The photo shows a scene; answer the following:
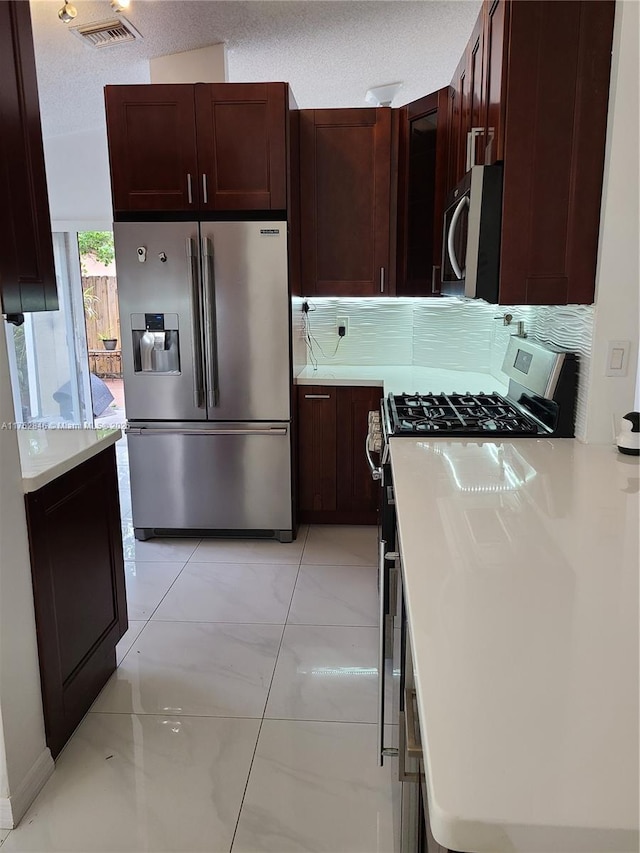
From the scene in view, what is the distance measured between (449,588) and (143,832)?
119 centimetres

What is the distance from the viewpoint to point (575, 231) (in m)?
1.90

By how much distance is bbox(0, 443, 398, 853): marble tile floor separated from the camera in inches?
63.8

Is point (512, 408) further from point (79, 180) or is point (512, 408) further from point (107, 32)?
point (79, 180)

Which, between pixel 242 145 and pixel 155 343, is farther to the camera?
pixel 155 343

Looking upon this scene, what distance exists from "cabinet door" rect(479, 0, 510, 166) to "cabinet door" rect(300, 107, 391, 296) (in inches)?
56.6

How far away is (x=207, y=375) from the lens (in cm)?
328

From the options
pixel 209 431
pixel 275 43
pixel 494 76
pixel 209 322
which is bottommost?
pixel 209 431

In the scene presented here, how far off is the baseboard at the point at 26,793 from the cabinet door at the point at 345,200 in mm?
2619

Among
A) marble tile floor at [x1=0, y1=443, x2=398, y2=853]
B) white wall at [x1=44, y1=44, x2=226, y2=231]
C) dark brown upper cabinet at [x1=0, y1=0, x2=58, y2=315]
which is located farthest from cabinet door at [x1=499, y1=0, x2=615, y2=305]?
white wall at [x1=44, y1=44, x2=226, y2=231]

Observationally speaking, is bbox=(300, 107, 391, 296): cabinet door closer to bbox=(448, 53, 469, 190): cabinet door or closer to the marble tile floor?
bbox=(448, 53, 469, 190): cabinet door

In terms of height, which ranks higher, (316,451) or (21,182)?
(21,182)

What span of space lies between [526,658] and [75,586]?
1.58 m

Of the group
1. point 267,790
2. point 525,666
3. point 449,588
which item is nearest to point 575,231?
point 449,588

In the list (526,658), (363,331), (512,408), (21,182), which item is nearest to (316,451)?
(363,331)
